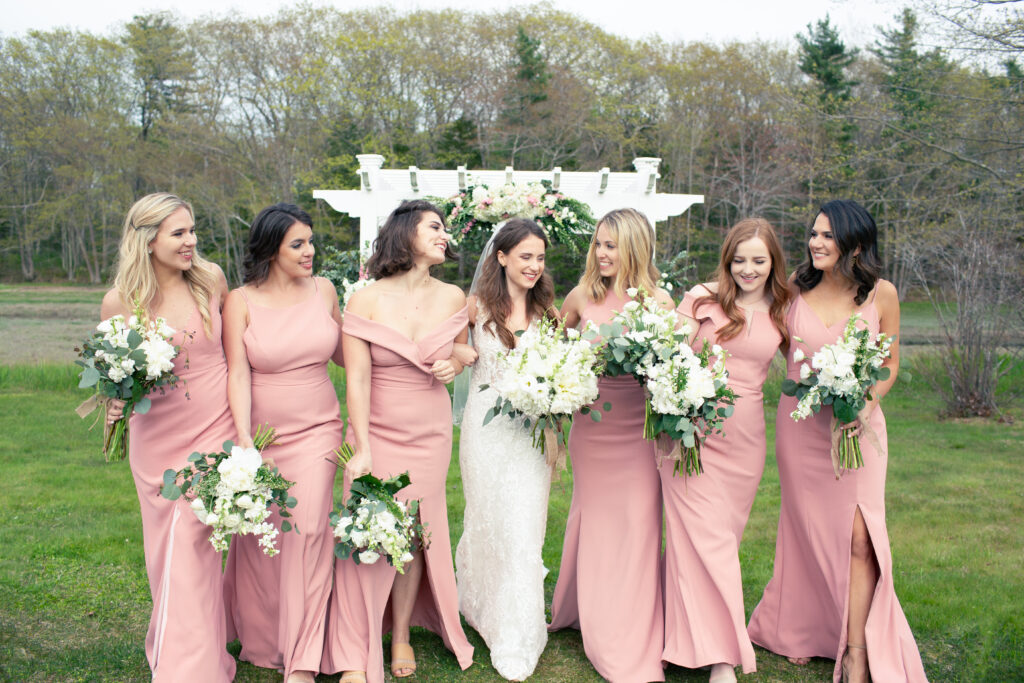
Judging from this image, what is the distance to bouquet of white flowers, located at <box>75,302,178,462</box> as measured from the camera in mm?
3959

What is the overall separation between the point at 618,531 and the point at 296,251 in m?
2.50

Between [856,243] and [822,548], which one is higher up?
[856,243]

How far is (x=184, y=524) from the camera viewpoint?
13.9ft

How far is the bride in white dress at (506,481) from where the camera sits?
15.9 feet

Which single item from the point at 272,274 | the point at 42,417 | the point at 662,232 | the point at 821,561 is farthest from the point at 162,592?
the point at 662,232

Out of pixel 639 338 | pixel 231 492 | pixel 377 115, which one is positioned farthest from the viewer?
pixel 377 115

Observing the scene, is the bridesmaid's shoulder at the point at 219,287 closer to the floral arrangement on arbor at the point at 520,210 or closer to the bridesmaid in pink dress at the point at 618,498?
the bridesmaid in pink dress at the point at 618,498

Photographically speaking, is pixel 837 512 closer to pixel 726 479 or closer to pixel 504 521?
pixel 726 479

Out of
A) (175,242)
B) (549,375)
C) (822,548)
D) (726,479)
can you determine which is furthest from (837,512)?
(175,242)

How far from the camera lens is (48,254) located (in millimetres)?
36125

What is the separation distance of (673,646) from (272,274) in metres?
3.10

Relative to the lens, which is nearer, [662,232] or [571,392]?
[571,392]

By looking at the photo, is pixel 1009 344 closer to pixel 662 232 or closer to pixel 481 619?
pixel 481 619

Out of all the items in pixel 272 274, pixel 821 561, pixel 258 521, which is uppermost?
pixel 272 274
